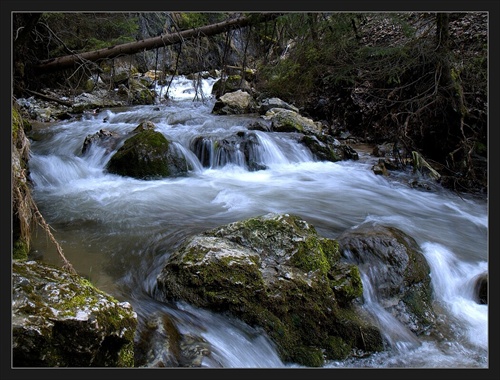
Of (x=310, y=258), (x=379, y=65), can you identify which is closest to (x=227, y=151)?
(x=379, y=65)

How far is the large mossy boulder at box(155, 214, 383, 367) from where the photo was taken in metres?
2.97

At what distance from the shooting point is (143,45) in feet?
22.9

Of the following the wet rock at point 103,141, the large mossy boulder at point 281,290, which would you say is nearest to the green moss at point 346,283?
the large mossy boulder at point 281,290

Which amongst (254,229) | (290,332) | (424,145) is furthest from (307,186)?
(290,332)

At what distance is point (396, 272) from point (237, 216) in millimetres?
2311

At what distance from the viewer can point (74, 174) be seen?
275 inches

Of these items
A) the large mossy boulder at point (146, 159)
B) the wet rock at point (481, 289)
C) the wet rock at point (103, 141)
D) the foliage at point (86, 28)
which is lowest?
the wet rock at point (481, 289)

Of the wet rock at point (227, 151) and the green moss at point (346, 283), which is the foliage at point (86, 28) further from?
the green moss at point (346, 283)

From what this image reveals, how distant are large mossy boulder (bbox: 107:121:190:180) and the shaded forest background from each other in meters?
1.35

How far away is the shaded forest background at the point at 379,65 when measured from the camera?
22.1 feet

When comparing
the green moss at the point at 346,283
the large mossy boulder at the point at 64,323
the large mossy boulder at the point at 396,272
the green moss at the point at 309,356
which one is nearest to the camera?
the large mossy boulder at the point at 64,323

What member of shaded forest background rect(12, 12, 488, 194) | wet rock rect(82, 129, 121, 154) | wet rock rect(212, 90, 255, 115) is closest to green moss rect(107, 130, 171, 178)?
wet rock rect(82, 129, 121, 154)

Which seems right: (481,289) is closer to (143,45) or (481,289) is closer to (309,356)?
(309,356)

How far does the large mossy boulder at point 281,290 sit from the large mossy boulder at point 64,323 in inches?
37.8
